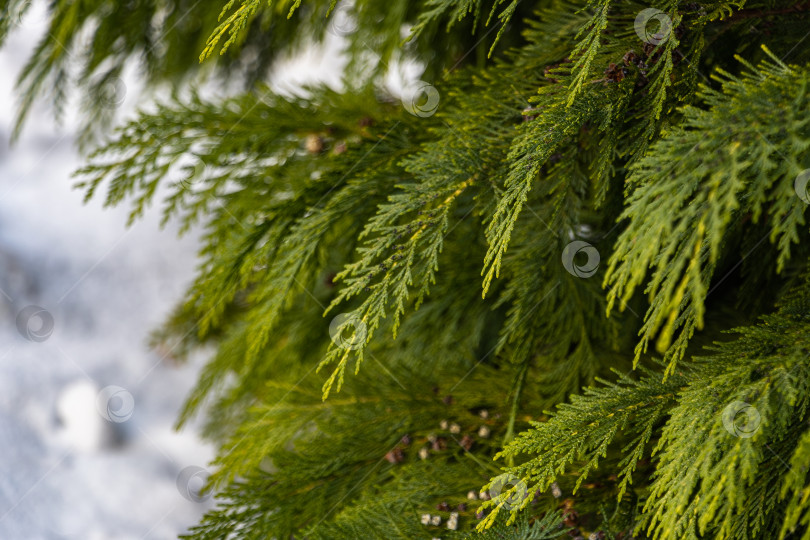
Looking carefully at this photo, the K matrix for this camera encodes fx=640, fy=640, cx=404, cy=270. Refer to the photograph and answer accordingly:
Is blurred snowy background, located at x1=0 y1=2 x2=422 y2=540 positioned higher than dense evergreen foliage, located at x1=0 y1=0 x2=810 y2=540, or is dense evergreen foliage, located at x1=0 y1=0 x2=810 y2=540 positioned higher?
dense evergreen foliage, located at x1=0 y1=0 x2=810 y2=540

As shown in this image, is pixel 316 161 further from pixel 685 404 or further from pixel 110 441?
pixel 110 441

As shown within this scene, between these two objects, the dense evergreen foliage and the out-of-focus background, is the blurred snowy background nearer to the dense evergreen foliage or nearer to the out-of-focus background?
the out-of-focus background

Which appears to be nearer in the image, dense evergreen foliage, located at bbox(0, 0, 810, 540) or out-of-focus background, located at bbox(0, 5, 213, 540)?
dense evergreen foliage, located at bbox(0, 0, 810, 540)

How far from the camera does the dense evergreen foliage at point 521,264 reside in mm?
447

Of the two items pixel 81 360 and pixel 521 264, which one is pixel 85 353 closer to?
pixel 81 360

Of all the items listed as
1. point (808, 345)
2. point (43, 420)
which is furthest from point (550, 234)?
point (43, 420)

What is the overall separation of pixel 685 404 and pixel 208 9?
1.02 meters

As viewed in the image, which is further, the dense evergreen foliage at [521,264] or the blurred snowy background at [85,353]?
the blurred snowy background at [85,353]

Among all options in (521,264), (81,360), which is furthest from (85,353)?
(521,264)

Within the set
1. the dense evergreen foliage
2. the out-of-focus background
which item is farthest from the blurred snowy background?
the dense evergreen foliage

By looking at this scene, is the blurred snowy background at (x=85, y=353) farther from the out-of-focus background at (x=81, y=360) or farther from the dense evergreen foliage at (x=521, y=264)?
the dense evergreen foliage at (x=521, y=264)

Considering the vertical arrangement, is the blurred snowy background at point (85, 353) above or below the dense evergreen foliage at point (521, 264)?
below

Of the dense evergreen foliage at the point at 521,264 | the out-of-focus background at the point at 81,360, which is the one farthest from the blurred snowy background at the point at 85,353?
the dense evergreen foliage at the point at 521,264

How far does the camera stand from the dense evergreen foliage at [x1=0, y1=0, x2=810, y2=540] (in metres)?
0.45
